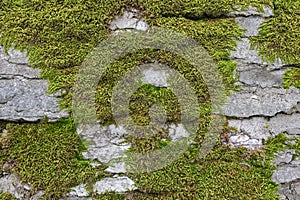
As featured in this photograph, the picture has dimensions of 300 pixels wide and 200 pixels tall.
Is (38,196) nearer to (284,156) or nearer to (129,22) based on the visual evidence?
(129,22)

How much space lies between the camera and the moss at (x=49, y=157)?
5.64ft

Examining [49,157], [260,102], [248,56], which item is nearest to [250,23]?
[248,56]

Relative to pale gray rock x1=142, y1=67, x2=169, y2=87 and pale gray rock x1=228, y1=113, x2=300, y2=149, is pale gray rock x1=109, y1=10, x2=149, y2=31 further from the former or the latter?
pale gray rock x1=228, y1=113, x2=300, y2=149

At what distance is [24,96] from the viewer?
1752mm

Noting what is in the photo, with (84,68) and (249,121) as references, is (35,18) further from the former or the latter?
(249,121)

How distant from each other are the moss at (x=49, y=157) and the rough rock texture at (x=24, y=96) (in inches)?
2.1

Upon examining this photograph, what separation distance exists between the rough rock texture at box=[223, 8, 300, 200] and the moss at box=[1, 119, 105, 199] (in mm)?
814

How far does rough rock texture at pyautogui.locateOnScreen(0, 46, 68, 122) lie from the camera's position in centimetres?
175

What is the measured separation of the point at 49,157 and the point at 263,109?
1194mm

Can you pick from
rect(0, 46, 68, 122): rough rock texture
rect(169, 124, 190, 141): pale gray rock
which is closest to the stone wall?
rect(0, 46, 68, 122): rough rock texture

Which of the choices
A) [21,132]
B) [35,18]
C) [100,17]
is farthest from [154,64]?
[21,132]

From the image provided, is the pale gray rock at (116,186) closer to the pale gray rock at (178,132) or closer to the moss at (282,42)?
the pale gray rock at (178,132)

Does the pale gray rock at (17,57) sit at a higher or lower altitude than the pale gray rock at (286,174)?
higher

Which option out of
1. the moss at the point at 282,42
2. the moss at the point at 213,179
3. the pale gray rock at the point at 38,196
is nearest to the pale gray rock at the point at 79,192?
the pale gray rock at the point at 38,196
